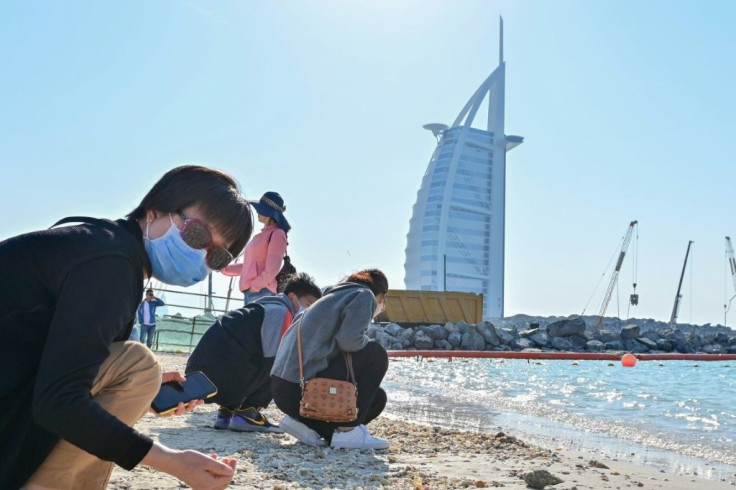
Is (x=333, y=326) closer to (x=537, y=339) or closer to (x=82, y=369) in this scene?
(x=82, y=369)

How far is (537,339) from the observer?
29453 millimetres

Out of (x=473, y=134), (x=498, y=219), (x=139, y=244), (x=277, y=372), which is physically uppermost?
(x=473, y=134)

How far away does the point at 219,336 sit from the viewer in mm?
3906

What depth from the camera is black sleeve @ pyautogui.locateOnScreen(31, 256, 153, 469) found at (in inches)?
57.2

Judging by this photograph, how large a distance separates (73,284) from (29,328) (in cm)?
16

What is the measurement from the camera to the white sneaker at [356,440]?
368 centimetres

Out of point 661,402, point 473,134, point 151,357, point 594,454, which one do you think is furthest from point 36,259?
point 473,134

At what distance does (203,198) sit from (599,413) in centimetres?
598

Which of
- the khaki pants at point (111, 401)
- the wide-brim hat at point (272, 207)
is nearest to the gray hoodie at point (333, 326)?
the wide-brim hat at point (272, 207)

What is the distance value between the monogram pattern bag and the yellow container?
84.9 feet

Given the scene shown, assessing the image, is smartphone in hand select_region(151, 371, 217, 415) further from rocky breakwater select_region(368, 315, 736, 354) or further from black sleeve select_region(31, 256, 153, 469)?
rocky breakwater select_region(368, 315, 736, 354)

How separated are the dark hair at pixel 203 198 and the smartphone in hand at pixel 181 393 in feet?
1.23

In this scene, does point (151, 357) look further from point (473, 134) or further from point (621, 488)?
point (473, 134)

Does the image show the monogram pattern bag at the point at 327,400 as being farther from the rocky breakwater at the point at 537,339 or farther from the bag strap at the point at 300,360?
the rocky breakwater at the point at 537,339
